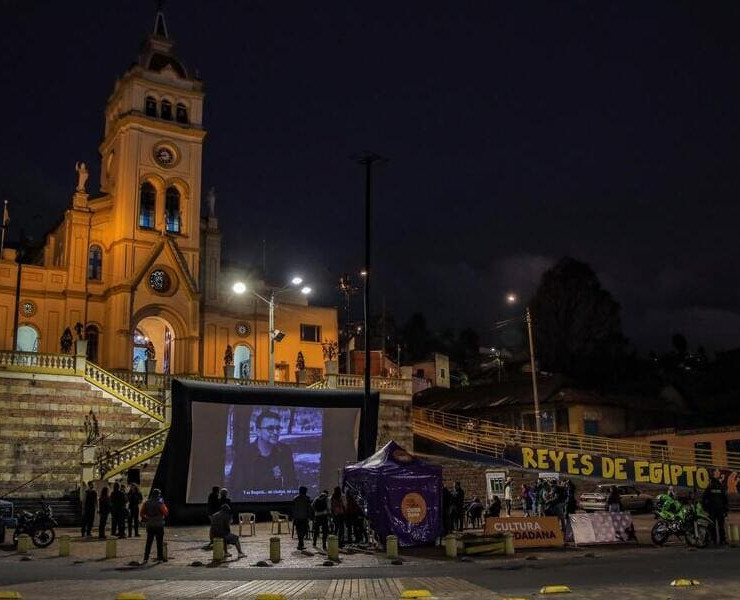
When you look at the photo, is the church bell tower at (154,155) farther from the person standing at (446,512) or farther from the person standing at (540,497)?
the person standing at (446,512)

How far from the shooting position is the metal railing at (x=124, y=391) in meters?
34.8

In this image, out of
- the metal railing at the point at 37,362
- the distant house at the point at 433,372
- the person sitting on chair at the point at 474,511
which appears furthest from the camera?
the distant house at the point at 433,372

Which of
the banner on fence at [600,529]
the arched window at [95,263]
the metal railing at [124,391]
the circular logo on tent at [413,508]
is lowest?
the banner on fence at [600,529]

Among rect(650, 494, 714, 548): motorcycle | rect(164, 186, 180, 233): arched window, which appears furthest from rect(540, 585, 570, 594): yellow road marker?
rect(164, 186, 180, 233): arched window

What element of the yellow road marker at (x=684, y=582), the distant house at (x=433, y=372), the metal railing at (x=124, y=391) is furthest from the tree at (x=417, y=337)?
the yellow road marker at (x=684, y=582)

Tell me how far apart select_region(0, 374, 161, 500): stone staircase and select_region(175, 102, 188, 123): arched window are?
811 inches

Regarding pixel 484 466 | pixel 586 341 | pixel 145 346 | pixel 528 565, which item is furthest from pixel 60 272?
pixel 586 341

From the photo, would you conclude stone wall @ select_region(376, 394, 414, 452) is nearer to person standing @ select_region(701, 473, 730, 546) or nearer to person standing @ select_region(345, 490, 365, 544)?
person standing @ select_region(345, 490, 365, 544)

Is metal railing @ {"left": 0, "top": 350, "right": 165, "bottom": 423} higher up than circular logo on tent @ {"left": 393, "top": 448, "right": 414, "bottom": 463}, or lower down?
higher up

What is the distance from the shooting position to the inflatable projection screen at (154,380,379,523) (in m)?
29.0

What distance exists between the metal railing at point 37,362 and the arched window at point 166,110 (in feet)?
64.1

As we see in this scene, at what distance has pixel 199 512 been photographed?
28969 millimetres

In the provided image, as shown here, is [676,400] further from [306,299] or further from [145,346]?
[145,346]

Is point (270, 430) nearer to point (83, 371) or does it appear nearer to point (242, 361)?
point (83, 371)
